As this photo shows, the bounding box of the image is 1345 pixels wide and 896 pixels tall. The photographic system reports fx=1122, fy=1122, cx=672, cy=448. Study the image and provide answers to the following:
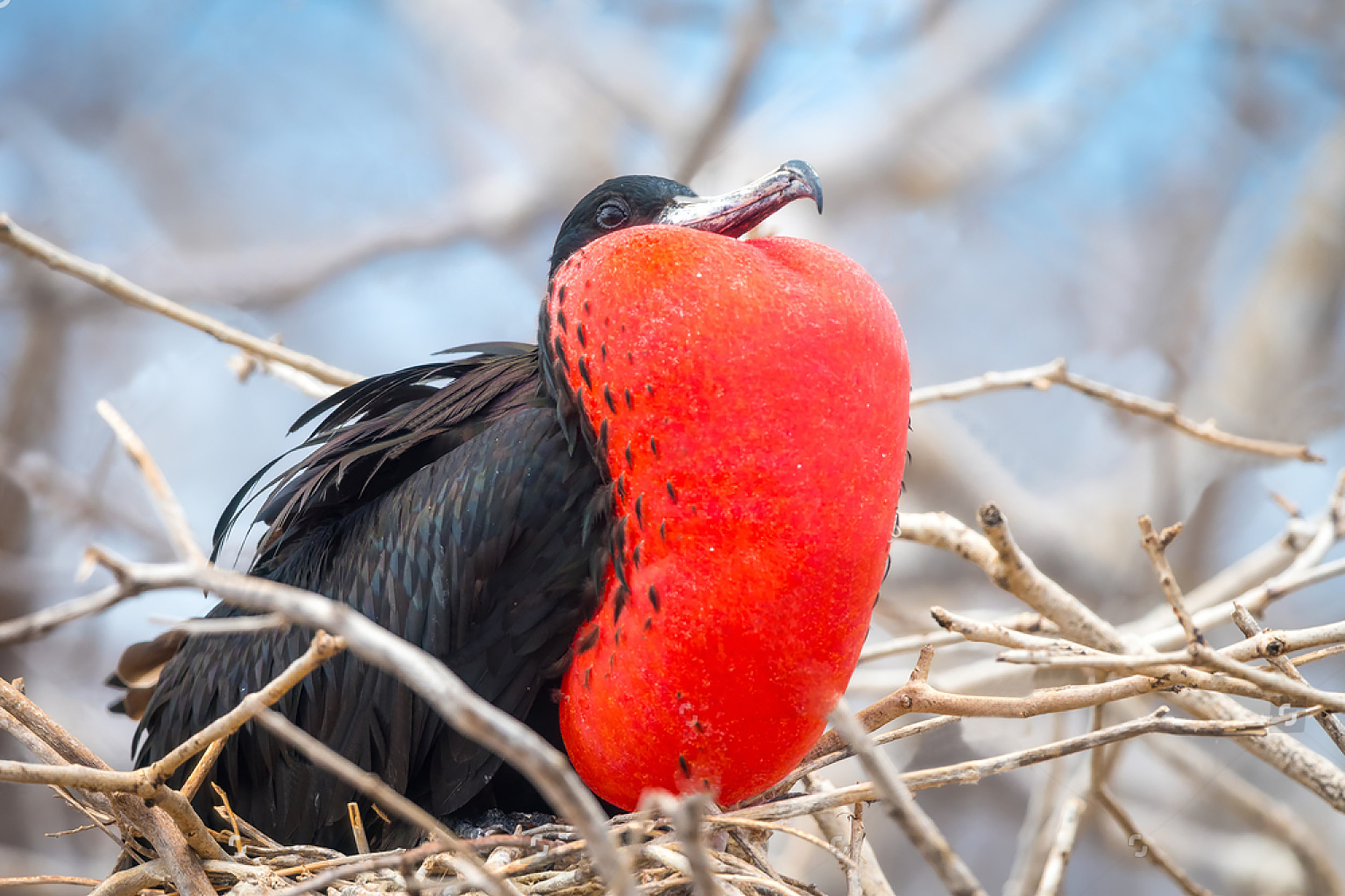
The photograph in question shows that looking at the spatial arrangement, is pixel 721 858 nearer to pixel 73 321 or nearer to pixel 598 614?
pixel 598 614

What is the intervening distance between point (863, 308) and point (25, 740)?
2.51ft

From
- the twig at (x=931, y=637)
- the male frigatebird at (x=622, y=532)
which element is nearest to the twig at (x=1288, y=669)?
the male frigatebird at (x=622, y=532)

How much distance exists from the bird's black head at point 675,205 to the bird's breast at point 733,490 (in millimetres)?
106

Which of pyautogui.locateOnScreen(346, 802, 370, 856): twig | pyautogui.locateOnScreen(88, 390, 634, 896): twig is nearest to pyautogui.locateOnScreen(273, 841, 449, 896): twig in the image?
pyautogui.locateOnScreen(88, 390, 634, 896): twig

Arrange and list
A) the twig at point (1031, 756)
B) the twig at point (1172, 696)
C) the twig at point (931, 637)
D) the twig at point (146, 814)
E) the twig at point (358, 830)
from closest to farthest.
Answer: the twig at point (1031, 756), the twig at point (146, 814), the twig at point (358, 830), the twig at point (1172, 696), the twig at point (931, 637)

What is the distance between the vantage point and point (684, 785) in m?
0.96

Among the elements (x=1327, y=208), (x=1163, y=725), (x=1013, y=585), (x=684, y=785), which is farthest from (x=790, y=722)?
(x=1327, y=208)

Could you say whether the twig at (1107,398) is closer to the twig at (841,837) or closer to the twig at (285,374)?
the twig at (841,837)

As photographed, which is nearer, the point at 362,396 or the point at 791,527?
the point at 791,527

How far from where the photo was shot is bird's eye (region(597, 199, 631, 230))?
121 cm

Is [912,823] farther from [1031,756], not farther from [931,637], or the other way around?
[931,637]

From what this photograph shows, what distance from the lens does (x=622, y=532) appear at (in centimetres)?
97

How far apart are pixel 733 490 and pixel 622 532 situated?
125 mm

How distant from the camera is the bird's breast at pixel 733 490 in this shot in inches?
35.0
